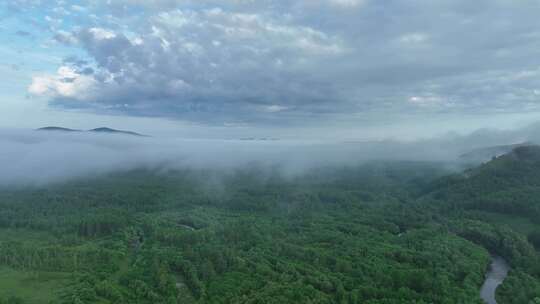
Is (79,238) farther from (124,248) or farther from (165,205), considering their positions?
(165,205)

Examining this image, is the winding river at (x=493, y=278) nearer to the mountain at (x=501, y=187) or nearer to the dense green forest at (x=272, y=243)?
the dense green forest at (x=272, y=243)

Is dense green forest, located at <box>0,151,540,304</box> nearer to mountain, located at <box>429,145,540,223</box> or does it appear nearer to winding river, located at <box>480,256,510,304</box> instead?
mountain, located at <box>429,145,540,223</box>

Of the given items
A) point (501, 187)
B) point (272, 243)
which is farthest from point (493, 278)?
point (501, 187)

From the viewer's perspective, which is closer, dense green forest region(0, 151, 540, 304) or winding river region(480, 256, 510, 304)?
dense green forest region(0, 151, 540, 304)

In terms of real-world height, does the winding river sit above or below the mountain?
below

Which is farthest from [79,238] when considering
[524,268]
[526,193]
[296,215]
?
[526,193]

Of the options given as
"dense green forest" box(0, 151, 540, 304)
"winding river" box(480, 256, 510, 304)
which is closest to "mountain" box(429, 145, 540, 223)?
"dense green forest" box(0, 151, 540, 304)

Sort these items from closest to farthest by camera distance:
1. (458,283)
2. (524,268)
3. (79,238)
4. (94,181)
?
(458,283) < (524,268) < (79,238) < (94,181)
